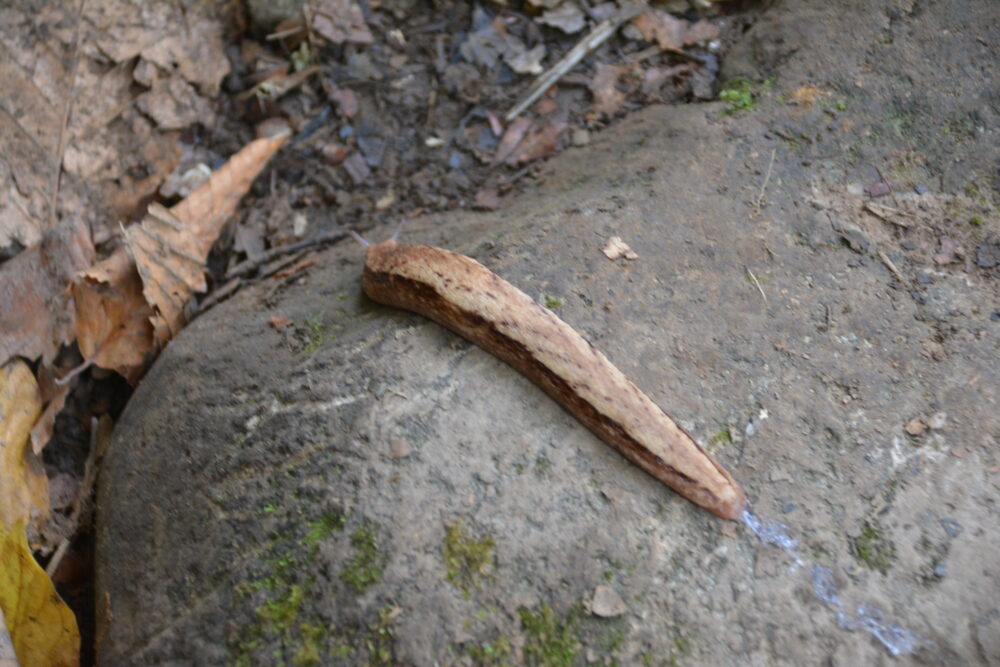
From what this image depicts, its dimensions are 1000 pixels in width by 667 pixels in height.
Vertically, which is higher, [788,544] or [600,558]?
[600,558]

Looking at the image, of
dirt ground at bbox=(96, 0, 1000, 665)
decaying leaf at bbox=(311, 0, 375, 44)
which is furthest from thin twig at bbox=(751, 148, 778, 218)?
decaying leaf at bbox=(311, 0, 375, 44)

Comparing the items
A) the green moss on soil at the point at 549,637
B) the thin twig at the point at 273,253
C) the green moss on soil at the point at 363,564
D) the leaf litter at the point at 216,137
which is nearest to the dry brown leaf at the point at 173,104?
the leaf litter at the point at 216,137

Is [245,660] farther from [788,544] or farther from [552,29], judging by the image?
[552,29]

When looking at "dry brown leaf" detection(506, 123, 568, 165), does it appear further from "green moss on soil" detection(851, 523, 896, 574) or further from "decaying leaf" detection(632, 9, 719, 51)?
"green moss on soil" detection(851, 523, 896, 574)

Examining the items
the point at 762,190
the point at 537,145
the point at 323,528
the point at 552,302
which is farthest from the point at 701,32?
the point at 323,528

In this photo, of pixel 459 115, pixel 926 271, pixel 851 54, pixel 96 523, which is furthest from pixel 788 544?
pixel 459 115

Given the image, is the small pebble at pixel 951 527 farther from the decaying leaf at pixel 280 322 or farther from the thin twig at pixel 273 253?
the thin twig at pixel 273 253
